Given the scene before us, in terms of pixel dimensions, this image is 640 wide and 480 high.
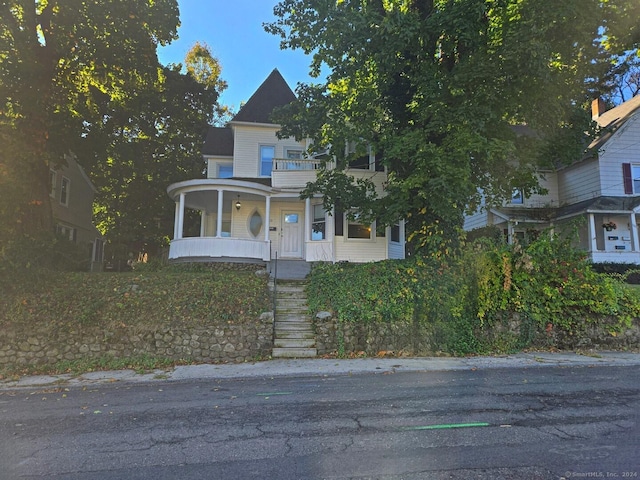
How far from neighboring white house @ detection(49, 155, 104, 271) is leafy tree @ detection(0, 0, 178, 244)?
576 centimetres

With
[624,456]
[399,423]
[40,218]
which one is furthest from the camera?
[40,218]

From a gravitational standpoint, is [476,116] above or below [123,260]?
above

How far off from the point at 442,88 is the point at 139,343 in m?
9.52

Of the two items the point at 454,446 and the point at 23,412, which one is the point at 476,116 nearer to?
the point at 454,446

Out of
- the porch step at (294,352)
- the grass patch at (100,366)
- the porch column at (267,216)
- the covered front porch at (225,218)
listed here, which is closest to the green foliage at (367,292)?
the porch step at (294,352)

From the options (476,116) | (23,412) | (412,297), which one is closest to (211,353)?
(23,412)

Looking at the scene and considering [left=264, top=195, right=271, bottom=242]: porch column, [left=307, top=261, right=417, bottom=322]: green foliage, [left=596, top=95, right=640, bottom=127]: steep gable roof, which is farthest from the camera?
[left=596, top=95, right=640, bottom=127]: steep gable roof

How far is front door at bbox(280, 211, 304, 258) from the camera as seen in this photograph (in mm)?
16547

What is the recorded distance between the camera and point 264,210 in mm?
16812

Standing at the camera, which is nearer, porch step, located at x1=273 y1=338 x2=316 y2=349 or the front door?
porch step, located at x1=273 y1=338 x2=316 y2=349

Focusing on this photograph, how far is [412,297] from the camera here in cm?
926

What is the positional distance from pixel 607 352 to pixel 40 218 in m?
16.2

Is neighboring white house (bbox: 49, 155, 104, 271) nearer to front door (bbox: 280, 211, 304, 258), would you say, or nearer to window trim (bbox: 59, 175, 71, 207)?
window trim (bbox: 59, 175, 71, 207)

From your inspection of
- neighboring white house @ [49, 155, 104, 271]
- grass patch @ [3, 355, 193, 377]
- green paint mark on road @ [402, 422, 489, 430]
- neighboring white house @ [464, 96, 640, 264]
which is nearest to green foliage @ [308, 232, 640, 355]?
grass patch @ [3, 355, 193, 377]
